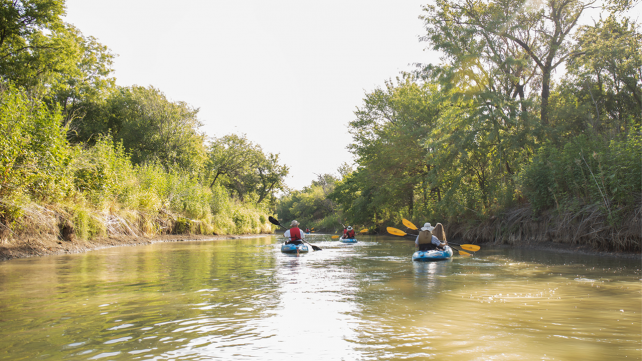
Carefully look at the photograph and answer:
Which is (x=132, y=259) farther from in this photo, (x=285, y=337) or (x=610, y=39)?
(x=610, y=39)

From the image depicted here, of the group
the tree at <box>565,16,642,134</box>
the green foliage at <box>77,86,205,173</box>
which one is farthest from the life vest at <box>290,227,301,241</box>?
the green foliage at <box>77,86,205,173</box>

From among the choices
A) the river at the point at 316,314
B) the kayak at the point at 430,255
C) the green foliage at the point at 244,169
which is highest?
the green foliage at the point at 244,169

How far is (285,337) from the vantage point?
4.29m

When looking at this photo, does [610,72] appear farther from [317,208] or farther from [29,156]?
[317,208]

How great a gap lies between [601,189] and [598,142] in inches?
105

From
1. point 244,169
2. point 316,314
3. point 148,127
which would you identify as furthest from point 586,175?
point 244,169

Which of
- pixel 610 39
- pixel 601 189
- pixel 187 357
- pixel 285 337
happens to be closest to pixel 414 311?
pixel 285 337

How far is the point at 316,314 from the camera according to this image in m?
5.36

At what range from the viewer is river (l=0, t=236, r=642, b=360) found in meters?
3.80

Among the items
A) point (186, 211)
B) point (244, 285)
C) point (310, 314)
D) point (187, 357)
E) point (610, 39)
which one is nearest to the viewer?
point (187, 357)

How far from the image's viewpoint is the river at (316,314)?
3.80m

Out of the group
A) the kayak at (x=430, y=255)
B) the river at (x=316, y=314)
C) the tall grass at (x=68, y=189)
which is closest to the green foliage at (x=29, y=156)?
the tall grass at (x=68, y=189)

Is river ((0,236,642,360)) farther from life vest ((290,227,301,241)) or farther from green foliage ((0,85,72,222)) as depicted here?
life vest ((290,227,301,241))

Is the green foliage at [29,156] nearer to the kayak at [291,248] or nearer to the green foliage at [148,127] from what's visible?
the kayak at [291,248]
